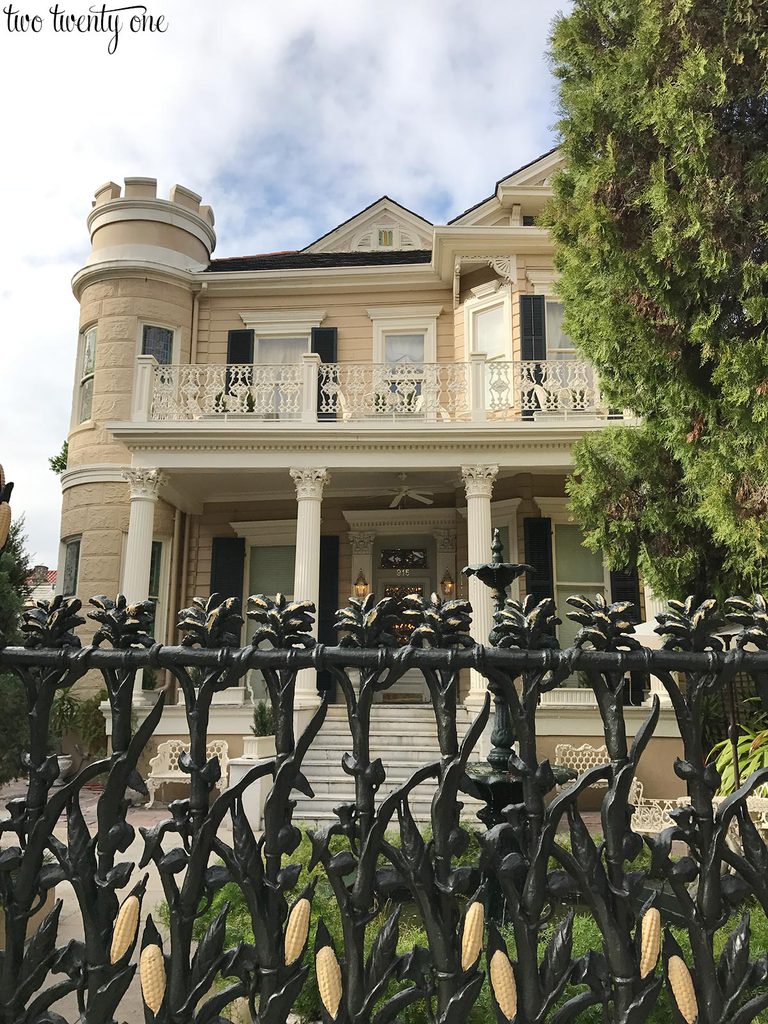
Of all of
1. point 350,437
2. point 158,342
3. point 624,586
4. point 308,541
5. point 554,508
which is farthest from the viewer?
point 158,342

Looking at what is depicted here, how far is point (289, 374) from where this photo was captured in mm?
11766

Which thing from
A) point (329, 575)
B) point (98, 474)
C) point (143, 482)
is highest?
point (98, 474)

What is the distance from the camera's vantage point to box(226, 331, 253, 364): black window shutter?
13.4m

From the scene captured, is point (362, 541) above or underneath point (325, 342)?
underneath

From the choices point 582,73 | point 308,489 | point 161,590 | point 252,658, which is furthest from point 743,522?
point 161,590

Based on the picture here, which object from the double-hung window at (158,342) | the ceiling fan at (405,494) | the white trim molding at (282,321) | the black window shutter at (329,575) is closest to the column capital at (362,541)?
the black window shutter at (329,575)

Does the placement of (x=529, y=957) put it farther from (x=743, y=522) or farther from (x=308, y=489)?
(x=308, y=489)

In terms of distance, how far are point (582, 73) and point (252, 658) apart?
6669 mm

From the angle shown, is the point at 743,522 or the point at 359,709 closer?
the point at 359,709

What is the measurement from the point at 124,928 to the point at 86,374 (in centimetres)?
1279

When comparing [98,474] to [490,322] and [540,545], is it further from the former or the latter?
[540,545]

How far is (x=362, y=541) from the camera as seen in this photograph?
13008 mm

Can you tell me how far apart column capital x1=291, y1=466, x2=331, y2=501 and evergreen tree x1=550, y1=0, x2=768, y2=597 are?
497cm

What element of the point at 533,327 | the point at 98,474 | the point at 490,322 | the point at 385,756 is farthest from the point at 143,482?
the point at 533,327
